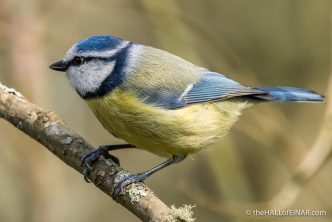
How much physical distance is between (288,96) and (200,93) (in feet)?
1.76

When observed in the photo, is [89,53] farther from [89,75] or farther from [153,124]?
[153,124]

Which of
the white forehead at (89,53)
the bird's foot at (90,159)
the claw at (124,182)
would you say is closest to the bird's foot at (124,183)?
the claw at (124,182)

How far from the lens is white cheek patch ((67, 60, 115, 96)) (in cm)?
281

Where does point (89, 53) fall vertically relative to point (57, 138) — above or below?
above

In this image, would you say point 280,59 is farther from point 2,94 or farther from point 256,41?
point 2,94

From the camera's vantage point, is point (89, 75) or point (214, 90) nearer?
point (89, 75)

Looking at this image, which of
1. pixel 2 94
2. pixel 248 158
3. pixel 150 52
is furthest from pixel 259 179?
pixel 2 94

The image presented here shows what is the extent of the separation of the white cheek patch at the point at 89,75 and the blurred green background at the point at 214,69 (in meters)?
0.89

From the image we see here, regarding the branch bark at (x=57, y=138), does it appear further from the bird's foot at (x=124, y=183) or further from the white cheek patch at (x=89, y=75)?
the white cheek patch at (x=89, y=75)

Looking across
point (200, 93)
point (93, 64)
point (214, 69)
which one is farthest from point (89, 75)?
point (214, 69)

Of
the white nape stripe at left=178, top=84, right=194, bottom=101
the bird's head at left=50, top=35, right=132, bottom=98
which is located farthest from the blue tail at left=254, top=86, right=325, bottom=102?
the bird's head at left=50, top=35, right=132, bottom=98

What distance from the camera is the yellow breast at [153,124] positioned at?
8.80 feet

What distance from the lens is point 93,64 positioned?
9.41 ft

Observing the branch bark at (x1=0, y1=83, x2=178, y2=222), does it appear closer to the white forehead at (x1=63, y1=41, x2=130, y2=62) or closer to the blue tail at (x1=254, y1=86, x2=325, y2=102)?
the white forehead at (x1=63, y1=41, x2=130, y2=62)
